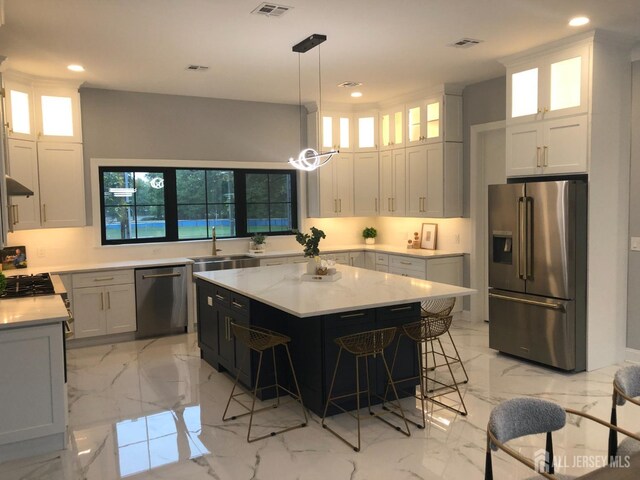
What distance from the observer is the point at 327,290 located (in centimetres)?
409

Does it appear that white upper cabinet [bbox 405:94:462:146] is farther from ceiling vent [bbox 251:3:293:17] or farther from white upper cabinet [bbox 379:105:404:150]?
ceiling vent [bbox 251:3:293:17]

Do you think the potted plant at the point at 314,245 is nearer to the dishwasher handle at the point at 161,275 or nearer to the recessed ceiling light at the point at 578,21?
the dishwasher handle at the point at 161,275

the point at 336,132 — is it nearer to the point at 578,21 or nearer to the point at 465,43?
the point at 465,43

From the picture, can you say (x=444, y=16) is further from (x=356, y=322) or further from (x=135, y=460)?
(x=135, y=460)

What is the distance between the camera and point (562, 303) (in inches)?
180

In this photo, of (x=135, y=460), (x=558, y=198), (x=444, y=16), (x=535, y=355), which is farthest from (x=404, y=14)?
(x=135, y=460)

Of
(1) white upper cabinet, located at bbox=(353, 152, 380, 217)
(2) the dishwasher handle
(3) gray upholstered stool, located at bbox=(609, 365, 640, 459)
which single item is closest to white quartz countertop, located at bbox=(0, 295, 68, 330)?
(2) the dishwasher handle

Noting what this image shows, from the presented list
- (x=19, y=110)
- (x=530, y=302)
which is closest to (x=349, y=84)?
(x=530, y=302)

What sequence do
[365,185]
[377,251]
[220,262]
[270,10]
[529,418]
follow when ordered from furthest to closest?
[365,185] → [377,251] → [220,262] → [270,10] → [529,418]

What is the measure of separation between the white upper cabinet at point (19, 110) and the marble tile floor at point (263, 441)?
255cm

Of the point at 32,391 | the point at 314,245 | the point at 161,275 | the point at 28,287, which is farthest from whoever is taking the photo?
the point at 161,275

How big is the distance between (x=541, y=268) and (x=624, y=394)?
8.41ft

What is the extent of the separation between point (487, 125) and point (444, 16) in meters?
2.40

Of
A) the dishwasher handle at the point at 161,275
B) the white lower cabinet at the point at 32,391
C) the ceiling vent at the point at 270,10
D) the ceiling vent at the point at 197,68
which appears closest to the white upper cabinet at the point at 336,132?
the ceiling vent at the point at 197,68
